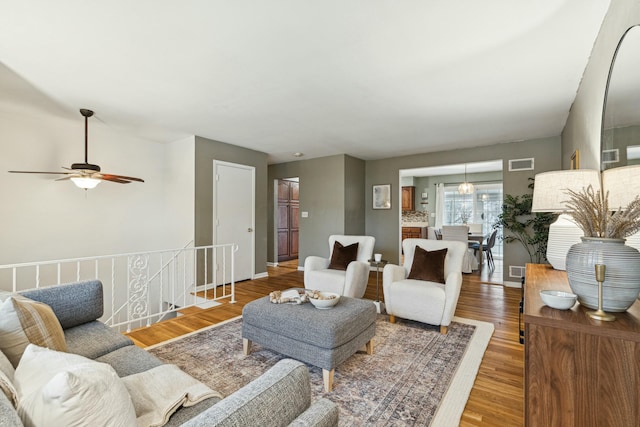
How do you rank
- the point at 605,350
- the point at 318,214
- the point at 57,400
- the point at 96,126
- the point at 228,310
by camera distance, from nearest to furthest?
the point at 57,400, the point at 605,350, the point at 228,310, the point at 96,126, the point at 318,214

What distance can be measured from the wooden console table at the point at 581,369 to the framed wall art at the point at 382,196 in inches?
205

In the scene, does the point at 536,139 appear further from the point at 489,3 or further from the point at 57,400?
the point at 57,400

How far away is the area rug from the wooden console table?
0.89 m

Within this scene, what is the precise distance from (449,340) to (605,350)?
1995 mm

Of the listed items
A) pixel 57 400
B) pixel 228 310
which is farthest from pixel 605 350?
pixel 228 310

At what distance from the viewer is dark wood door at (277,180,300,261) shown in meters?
7.39

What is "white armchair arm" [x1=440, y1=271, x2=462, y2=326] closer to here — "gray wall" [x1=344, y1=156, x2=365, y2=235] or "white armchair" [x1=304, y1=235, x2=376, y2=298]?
"white armchair" [x1=304, y1=235, x2=376, y2=298]

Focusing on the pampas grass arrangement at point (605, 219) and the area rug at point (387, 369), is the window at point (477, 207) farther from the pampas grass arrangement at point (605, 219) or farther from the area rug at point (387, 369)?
the pampas grass arrangement at point (605, 219)

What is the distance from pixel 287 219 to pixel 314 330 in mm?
5691

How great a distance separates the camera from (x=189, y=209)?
4.56 m

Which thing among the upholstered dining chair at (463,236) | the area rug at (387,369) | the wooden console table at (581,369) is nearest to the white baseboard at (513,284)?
the upholstered dining chair at (463,236)

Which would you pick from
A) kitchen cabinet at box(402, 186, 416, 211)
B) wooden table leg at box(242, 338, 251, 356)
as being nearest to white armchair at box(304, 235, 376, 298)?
wooden table leg at box(242, 338, 251, 356)

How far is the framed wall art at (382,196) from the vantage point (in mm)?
6266

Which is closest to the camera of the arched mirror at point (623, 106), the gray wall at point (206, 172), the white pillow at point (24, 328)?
the white pillow at point (24, 328)
